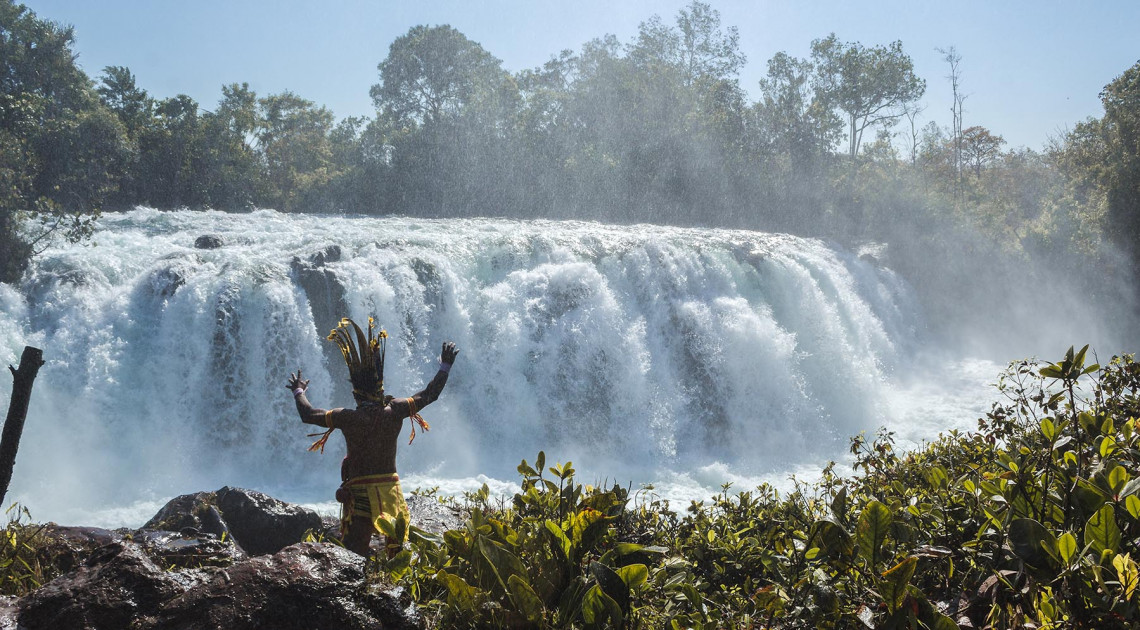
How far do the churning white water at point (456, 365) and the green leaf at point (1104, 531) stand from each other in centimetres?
766

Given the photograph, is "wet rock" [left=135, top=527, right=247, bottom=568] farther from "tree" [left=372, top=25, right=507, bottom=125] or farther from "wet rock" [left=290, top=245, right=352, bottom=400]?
"tree" [left=372, top=25, right=507, bottom=125]

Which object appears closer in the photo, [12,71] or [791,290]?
[791,290]

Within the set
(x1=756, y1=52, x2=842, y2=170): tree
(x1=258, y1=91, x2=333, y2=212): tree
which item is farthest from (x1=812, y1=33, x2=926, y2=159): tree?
(x1=258, y1=91, x2=333, y2=212): tree

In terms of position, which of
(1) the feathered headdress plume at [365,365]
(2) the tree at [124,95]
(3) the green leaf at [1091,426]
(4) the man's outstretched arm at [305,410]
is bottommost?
(3) the green leaf at [1091,426]

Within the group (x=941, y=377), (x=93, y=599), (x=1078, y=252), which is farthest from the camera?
(x=1078, y=252)

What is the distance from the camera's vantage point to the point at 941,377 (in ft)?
57.1

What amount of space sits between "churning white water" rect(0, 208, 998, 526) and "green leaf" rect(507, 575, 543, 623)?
749 centimetres

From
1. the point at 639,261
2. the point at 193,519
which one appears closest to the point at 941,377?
the point at 639,261

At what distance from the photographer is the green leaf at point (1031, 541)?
4.73 ft

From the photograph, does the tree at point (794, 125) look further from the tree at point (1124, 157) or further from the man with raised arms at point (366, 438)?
the man with raised arms at point (366, 438)

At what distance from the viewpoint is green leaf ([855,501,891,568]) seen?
151 centimetres

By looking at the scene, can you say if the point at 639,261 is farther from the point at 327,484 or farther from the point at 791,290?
the point at 327,484

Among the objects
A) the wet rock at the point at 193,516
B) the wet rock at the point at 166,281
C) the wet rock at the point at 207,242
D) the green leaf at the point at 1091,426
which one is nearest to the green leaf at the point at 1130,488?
the green leaf at the point at 1091,426

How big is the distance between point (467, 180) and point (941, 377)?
21.3 m
